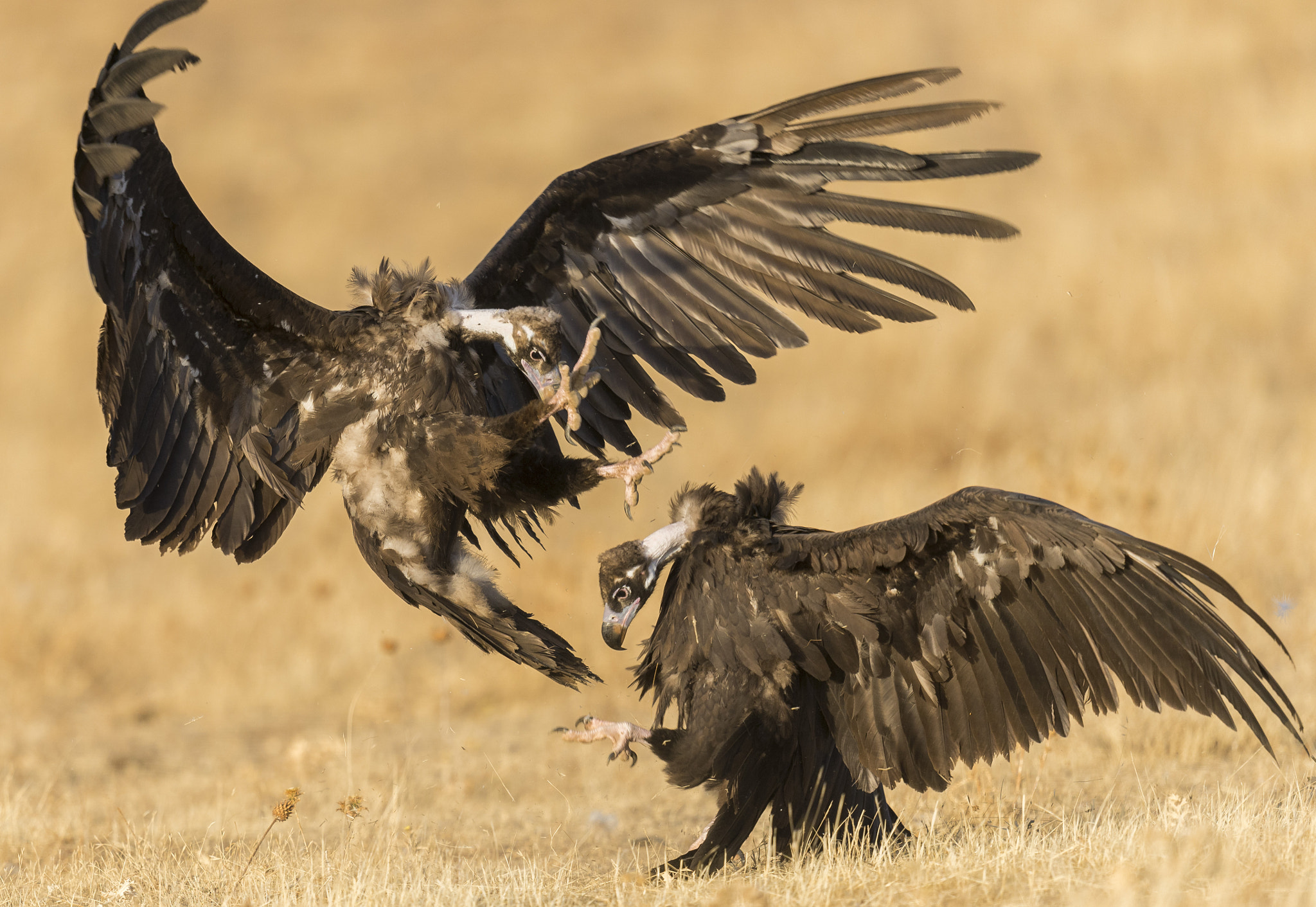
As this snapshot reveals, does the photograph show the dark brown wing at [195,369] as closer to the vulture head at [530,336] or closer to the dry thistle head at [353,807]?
the vulture head at [530,336]

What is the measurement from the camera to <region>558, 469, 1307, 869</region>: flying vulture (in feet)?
14.1

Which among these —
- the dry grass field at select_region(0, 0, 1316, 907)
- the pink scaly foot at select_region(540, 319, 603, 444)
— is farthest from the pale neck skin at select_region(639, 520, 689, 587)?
the dry grass field at select_region(0, 0, 1316, 907)

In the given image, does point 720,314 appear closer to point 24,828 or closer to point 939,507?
point 939,507

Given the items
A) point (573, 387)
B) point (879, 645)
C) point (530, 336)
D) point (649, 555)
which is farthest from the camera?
point (530, 336)

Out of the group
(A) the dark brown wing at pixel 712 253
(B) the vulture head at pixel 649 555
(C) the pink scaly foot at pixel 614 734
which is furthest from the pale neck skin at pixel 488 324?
(C) the pink scaly foot at pixel 614 734

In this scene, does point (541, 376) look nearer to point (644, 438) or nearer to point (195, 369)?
point (195, 369)

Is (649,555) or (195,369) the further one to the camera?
(195,369)

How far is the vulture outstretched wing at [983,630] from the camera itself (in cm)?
427

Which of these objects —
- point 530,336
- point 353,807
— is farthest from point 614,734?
point 530,336

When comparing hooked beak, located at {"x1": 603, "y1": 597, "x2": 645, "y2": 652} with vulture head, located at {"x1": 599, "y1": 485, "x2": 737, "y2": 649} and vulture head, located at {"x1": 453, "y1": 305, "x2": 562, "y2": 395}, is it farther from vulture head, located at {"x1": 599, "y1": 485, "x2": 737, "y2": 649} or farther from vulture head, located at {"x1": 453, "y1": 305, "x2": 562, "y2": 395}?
vulture head, located at {"x1": 453, "y1": 305, "x2": 562, "y2": 395}

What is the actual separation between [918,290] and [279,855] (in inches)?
122

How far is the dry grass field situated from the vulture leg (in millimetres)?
423

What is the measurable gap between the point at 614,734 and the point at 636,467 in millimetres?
906

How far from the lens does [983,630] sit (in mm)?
4566
